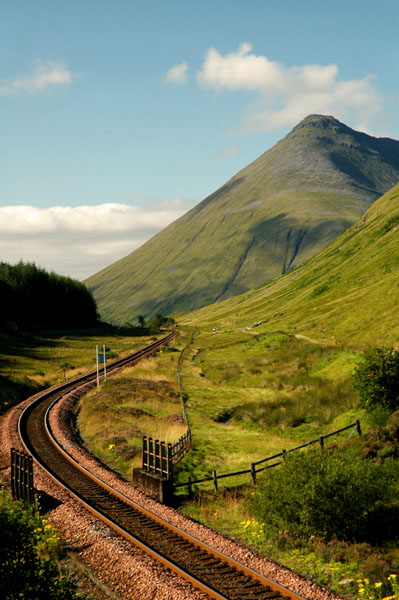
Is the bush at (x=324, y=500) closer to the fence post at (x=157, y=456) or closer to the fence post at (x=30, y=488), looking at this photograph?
the fence post at (x=157, y=456)

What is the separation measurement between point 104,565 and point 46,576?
4239 mm

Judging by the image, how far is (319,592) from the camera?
13789 millimetres

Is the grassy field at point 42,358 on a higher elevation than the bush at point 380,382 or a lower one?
lower

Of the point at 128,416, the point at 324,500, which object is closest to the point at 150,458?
the point at 324,500

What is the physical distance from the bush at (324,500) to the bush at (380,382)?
10298 mm

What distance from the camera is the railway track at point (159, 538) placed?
1420cm

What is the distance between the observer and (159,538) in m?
17.8

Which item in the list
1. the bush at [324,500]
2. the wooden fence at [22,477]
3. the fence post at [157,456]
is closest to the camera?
the bush at [324,500]

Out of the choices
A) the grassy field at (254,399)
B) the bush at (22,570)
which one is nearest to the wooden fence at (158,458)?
the grassy field at (254,399)

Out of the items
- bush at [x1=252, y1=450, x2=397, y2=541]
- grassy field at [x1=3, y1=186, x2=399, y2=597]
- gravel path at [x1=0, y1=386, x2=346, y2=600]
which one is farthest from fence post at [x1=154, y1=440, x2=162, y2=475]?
bush at [x1=252, y1=450, x2=397, y2=541]

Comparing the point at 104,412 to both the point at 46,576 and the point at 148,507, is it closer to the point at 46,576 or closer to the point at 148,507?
the point at 148,507

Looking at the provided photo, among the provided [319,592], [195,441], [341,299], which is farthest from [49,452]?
[341,299]

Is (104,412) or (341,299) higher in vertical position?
(341,299)

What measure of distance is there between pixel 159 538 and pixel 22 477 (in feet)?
→ 25.3
